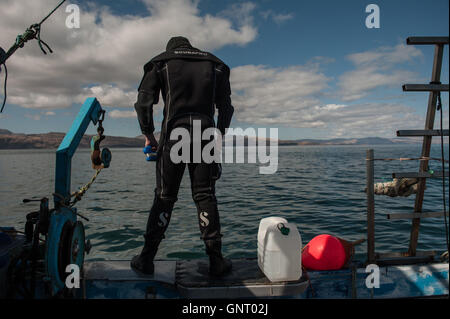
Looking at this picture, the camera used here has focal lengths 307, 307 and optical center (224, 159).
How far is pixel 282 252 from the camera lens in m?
2.96

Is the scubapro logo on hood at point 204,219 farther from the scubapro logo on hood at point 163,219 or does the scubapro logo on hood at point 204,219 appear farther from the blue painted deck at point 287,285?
the blue painted deck at point 287,285

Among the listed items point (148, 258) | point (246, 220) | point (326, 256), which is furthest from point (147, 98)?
point (246, 220)

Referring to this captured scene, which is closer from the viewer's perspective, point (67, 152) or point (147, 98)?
point (67, 152)

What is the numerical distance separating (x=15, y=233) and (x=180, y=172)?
1.91m

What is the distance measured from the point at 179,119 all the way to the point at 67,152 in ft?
3.40

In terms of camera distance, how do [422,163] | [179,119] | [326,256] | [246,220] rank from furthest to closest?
[246,220] → [422,163] → [326,256] → [179,119]

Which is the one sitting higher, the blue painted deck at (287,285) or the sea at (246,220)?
the blue painted deck at (287,285)

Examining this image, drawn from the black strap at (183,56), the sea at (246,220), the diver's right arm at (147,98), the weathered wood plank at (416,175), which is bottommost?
the sea at (246,220)

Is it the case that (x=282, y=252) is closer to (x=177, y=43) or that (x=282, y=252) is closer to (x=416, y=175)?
(x=416, y=175)

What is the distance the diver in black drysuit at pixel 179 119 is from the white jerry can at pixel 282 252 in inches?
17.7

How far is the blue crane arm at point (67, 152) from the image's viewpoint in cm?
268

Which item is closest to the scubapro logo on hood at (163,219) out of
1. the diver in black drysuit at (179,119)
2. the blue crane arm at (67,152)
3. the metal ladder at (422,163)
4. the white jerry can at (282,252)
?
the diver in black drysuit at (179,119)

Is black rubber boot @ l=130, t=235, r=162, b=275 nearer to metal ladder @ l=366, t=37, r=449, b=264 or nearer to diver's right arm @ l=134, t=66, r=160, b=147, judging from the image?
diver's right arm @ l=134, t=66, r=160, b=147
